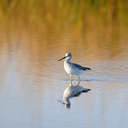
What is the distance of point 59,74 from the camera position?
29.2ft

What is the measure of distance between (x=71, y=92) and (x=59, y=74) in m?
1.28

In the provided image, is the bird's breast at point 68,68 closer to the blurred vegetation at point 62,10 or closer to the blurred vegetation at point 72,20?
the blurred vegetation at point 72,20

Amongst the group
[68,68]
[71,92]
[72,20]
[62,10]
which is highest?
[62,10]

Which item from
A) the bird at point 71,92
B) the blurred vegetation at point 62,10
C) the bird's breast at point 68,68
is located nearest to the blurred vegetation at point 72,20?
the blurred vegetation at point 62,10

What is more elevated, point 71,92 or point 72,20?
point 72,20

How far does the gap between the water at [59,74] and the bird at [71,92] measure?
0.09 m

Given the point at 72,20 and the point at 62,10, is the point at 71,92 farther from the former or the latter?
the point at 62,10

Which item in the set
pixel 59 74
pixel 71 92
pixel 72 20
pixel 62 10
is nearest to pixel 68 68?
pixel 59 74

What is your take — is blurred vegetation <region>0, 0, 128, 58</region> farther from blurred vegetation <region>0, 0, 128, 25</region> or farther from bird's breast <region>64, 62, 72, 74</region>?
bird's breast <region>64, 62, 72, 74</region>

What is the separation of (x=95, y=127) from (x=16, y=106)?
150 cm

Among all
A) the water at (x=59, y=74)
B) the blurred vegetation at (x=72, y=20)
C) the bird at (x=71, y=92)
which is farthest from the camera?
the blurred vegetation at (x=72, y=20)

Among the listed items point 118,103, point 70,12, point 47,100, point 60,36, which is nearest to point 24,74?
point 47,100

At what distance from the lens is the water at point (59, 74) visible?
627 centimetres

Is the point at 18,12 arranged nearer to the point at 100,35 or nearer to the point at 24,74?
the point at 100,35
